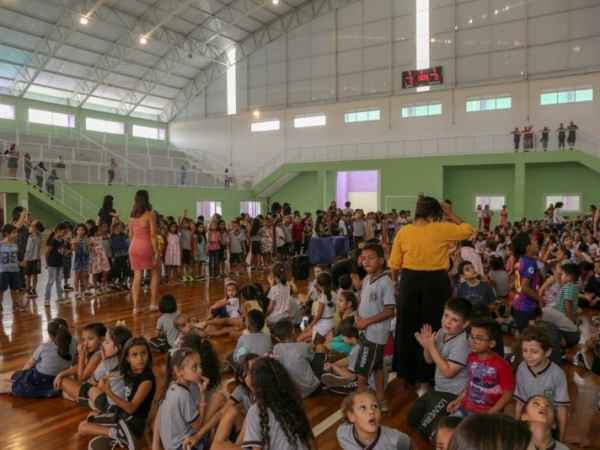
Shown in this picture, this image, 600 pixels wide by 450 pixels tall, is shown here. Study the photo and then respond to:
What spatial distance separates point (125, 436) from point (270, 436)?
1.31m

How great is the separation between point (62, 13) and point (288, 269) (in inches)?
620

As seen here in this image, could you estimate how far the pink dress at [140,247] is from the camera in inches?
280

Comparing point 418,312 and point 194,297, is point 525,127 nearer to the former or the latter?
point 194,297

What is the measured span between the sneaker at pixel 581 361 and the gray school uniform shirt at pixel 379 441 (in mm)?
3356

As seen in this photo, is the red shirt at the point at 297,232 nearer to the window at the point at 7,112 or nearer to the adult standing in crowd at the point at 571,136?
the adult standing in crowd at the point at 571,136

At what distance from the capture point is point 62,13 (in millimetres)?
20391

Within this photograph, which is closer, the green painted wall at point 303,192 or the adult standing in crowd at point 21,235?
the adult standing in crowd at point 21,235

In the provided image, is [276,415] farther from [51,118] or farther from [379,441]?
[51,118]

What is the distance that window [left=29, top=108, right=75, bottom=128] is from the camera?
23.5m

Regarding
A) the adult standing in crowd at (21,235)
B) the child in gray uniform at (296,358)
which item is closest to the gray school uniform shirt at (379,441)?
the child in gray uniform at (296,358)

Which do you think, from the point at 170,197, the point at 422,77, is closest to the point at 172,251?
the point at 170,197

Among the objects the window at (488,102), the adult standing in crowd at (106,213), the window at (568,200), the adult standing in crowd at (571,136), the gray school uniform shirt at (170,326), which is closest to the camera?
the gray school uniform shirt at (170,326)

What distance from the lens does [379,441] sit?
255 cm

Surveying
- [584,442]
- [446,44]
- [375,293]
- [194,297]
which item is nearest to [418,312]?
[375,293]
